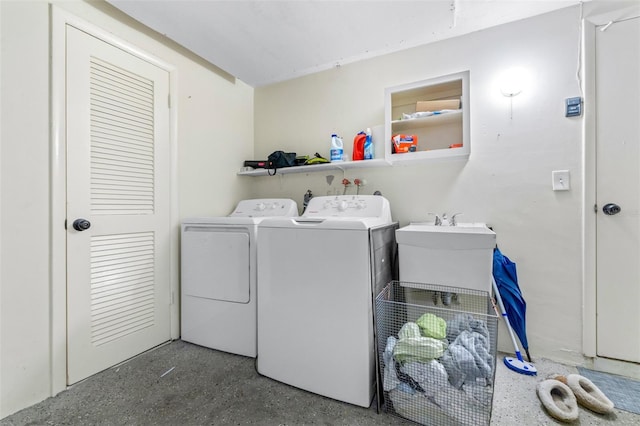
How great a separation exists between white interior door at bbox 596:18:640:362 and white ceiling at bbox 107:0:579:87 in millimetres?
421

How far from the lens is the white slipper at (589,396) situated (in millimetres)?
1257

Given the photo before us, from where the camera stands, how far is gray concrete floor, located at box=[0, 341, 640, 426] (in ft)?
4.11

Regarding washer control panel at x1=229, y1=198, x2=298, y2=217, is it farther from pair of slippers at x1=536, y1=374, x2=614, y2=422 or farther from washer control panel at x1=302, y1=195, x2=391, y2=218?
pair of slippers at x1=536, y1=374, x2=614, y2=422

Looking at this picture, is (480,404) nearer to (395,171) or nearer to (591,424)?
(591,424)

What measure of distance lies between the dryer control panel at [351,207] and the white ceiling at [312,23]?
3.80 ft

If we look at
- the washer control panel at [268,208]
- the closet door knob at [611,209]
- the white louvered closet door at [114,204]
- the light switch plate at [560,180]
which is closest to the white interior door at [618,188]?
the closet door knob at [611,209]

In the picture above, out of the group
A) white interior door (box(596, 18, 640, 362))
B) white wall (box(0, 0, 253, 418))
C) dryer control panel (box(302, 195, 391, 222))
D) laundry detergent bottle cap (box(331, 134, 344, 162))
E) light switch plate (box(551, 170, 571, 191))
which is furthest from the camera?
laundry detergent bottle cap (box(331, 134, 344, 162))

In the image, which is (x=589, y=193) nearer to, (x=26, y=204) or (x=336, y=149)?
(x=336, y=149)

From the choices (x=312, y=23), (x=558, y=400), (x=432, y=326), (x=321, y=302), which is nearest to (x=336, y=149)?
(x=312, y=23)

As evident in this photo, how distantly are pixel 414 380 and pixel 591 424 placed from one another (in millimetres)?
811

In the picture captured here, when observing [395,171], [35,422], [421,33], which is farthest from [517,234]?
[35,422]

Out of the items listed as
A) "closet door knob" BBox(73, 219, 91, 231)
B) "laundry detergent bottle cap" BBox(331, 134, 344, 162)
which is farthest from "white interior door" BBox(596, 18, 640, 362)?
"closet door knob" BBox(73, 219, 91, 231)

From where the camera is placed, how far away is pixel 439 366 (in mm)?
1193

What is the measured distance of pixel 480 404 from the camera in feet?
3.77
